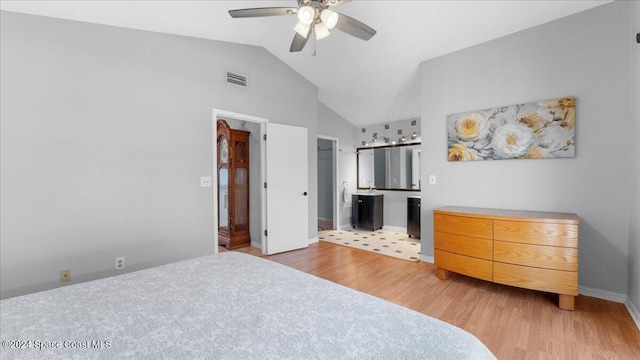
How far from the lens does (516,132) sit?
2777 mm

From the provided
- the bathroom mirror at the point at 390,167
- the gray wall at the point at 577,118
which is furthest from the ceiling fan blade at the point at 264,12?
the bathroom mirror at the point at 390,167

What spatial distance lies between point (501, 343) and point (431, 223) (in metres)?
1.71

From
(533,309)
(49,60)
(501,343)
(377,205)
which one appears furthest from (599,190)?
(49,60)

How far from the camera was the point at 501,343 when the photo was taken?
5.85ft

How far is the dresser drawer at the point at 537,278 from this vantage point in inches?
85.4

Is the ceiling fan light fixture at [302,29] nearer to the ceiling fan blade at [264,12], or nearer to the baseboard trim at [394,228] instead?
the ceiling fan blade at [264,12]

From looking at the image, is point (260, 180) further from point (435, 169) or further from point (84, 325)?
point (84, 325)

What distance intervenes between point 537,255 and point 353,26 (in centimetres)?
243

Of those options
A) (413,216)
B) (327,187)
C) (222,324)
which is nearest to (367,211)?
(413,216)

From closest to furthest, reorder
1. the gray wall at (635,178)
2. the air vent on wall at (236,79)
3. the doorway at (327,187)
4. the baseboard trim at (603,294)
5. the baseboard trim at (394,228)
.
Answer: the gray wall at (635,178), the baseboard trim at (603,294), the air vent on wall at (236,79), the baseboard trim at (394,228), the doorway at (327,187)

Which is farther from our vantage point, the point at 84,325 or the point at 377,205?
the point at 377,205

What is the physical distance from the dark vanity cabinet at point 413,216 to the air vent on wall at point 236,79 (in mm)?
3271

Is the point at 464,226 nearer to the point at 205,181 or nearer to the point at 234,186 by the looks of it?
the point at 205,181

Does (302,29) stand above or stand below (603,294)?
above
